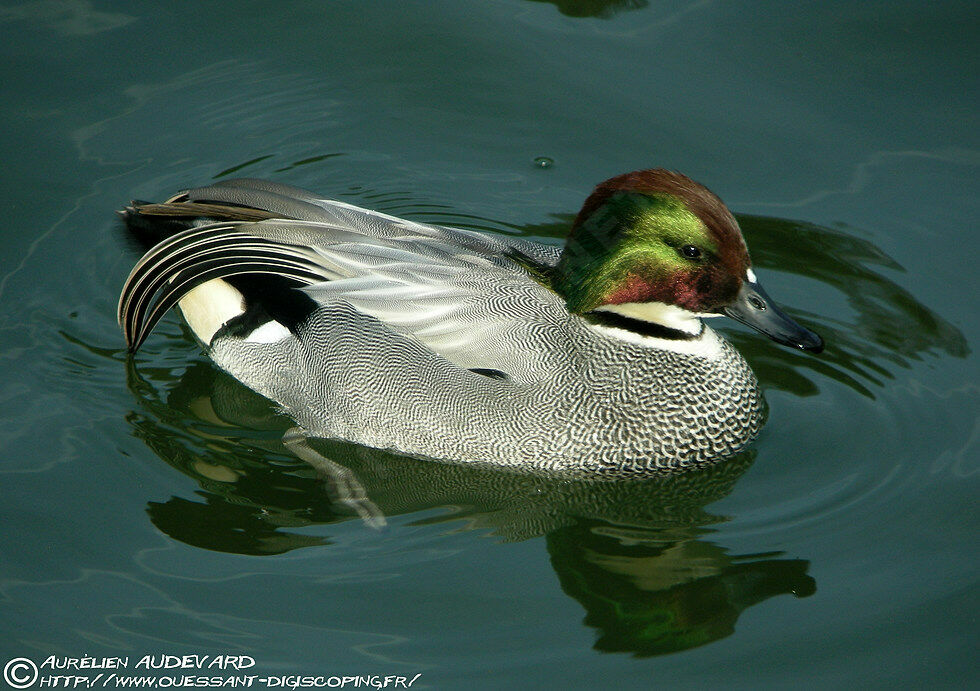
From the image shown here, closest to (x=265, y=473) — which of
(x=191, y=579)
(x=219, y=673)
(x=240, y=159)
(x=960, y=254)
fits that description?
(x=191, y=579)

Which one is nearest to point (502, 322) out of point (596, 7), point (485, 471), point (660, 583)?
point (485, 471)

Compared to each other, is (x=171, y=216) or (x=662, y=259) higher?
(x=662, y=259)

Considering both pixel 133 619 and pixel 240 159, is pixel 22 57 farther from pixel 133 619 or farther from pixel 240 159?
pixel 133 619

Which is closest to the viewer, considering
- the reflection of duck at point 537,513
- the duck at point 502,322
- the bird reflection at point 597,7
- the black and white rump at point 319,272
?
the reflection of duck at point 537,513

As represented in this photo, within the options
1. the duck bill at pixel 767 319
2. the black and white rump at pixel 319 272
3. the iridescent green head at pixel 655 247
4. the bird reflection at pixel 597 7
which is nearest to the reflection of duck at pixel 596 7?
the bird reflection at pixel 597 7

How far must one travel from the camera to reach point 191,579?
16.3 feet

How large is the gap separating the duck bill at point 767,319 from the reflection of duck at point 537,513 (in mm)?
704

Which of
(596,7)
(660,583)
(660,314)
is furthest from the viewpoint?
(596,7)

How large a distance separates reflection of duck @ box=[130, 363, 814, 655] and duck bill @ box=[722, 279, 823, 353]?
704 mm

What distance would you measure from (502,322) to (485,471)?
73cm

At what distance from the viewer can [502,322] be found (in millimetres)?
5402

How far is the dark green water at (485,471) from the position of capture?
15.7 feet

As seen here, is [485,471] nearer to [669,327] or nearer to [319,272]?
[669,327]

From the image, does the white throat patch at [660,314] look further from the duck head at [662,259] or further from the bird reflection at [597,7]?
the bird reflection at [597,7]
